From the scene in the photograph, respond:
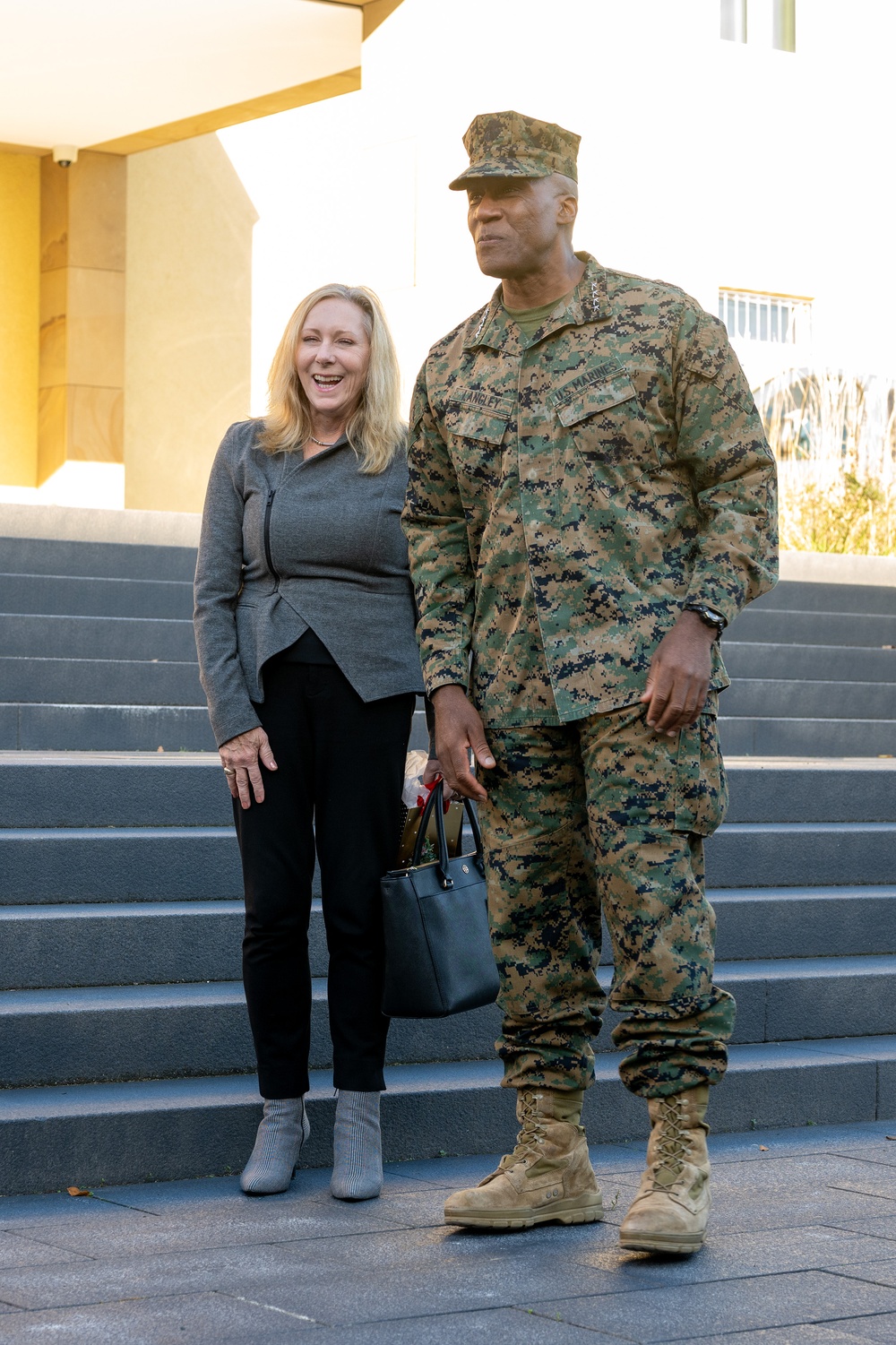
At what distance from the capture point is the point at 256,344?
571 inches

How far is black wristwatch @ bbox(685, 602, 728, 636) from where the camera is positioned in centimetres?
333

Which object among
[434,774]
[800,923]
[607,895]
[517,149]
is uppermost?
[517,149]

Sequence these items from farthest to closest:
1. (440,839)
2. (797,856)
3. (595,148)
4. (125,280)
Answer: (125,280) → (595,148) → (797,856) → (440,839)

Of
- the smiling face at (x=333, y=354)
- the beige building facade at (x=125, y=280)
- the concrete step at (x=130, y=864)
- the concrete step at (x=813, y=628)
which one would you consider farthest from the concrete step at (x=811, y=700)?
the beige building facade at (x=125, y=280)

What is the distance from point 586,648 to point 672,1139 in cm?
98

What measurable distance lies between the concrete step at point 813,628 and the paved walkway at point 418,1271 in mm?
5135

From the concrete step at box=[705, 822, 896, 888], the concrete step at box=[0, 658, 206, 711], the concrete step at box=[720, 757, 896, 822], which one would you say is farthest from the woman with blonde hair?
the concrete step at box=[0, 658, 206, 711]

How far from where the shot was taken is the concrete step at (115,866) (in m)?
4.83

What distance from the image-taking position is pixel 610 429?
342 cm

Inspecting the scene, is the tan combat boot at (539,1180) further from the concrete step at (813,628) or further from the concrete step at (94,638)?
the concrete step at (813,628)

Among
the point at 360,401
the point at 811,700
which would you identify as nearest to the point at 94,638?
the point at 811,700

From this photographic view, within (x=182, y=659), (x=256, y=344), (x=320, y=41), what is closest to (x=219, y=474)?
(x=182, y=659)

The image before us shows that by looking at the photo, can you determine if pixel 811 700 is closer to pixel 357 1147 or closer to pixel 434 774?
pixel 434 774

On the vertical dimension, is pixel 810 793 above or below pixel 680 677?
below
